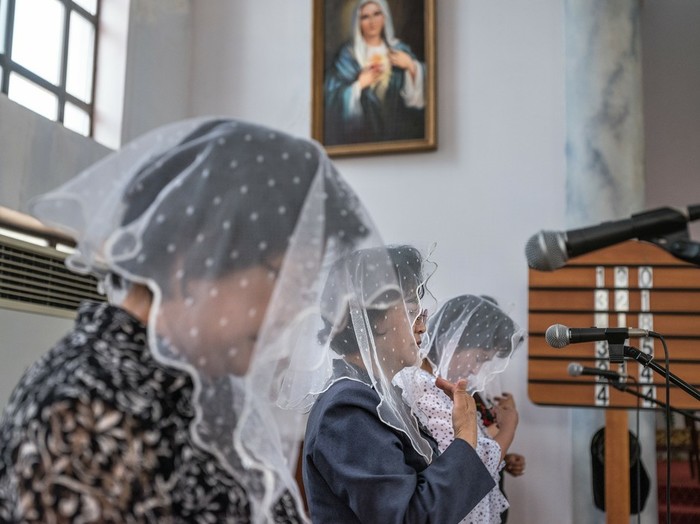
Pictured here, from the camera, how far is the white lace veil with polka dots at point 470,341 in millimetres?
4527

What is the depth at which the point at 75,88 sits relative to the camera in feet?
22.9

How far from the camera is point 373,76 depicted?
7.39 metres

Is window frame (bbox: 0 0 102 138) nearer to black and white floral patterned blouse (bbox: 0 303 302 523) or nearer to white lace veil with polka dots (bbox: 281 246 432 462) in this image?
white lace veil with polka dots (bbox: 281 246 432 462)

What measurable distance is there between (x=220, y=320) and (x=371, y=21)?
6302mm

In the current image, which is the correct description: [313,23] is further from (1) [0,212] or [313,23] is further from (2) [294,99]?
(1) [0,212]

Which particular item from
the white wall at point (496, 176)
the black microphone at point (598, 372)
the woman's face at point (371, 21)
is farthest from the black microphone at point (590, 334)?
the woman's face at point (371, 21)

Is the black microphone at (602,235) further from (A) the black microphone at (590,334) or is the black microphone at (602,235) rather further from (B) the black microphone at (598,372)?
(B) the black microphone at (598,372)

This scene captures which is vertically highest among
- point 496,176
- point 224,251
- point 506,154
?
point 506,154

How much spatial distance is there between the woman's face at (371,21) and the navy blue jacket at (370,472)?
5.27m

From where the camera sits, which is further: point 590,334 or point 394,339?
point 590,334

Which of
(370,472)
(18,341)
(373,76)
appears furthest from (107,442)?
(373,76)

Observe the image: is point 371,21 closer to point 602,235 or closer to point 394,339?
point 394,339

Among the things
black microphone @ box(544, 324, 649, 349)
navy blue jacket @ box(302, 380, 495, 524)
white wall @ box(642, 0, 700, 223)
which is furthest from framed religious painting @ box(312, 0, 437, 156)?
navy blue jacket @ box(302, 380, 495, 524)

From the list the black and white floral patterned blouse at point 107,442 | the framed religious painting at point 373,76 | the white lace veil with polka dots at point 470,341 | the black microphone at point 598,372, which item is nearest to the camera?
the black and white floral patterned blouse at point 107,442
